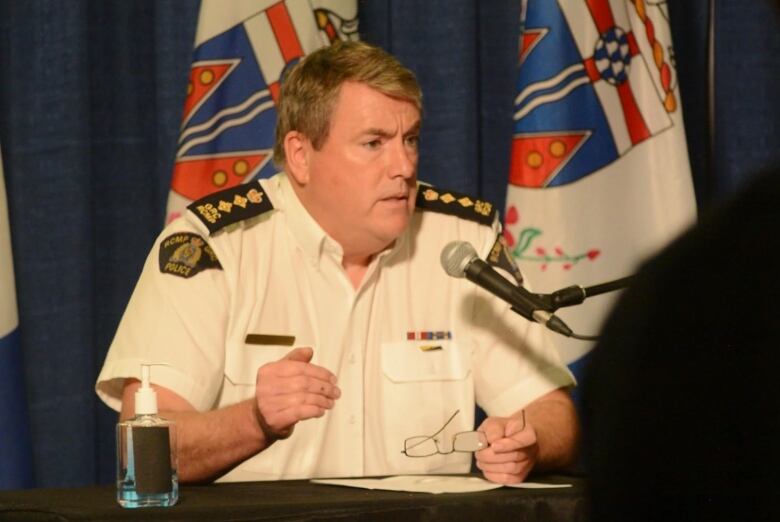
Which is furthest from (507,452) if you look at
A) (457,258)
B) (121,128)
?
(121,128)

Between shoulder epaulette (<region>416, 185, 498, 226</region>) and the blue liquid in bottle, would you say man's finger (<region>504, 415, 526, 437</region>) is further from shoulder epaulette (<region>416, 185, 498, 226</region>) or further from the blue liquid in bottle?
shoulder epaulette (<region>416, 185, 498, 226</region>)

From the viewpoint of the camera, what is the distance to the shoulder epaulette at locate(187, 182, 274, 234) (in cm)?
233

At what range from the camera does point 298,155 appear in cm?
244

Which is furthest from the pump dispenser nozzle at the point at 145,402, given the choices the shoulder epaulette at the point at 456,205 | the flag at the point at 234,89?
the flag at the point at 234,89

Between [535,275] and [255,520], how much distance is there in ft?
5.34

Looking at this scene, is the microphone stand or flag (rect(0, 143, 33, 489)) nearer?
the microphone stand

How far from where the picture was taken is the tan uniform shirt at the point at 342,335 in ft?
7.26

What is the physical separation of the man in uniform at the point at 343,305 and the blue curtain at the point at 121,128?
0.80 meters

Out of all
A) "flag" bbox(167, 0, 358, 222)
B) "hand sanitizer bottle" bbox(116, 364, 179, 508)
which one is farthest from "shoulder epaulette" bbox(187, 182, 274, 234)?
"hand sanitizer bottle" bbox(116, 364, 179, 508)

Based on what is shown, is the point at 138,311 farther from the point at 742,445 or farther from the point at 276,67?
the point at 742,445

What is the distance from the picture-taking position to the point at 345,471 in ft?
→ 7.52

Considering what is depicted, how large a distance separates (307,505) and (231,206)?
1.03 m

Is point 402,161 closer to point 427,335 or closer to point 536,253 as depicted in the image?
point 427,335

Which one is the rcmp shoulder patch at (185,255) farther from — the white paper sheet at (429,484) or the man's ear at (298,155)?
the white paper sheet at (429,484)
